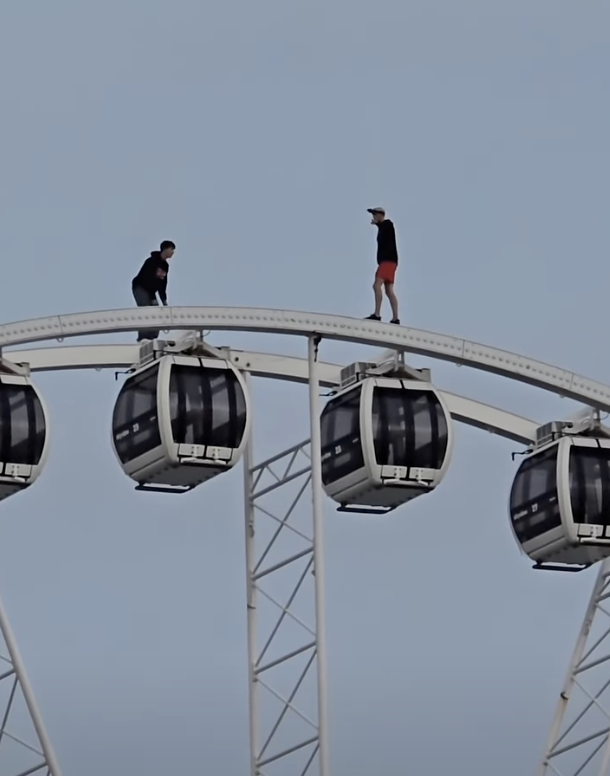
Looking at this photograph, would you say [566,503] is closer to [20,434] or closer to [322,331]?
[322,331]

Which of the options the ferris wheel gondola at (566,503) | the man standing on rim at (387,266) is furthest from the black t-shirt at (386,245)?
the ferris wheel gondola at (566,503)

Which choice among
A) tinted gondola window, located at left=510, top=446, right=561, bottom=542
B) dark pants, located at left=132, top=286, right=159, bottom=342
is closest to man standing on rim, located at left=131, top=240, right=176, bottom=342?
dark pants, located at left=132, top=286, right=159, bottom=342

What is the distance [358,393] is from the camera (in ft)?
179

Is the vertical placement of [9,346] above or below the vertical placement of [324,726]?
above

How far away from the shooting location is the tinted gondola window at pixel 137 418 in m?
53.3

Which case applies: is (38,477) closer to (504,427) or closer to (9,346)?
(9,346)

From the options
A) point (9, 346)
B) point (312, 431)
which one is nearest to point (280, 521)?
point (312, 431)

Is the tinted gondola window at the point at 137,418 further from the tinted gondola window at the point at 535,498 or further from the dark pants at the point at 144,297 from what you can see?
the tinted gondola window at the point at 535,498

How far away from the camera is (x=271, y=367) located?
2174 inches

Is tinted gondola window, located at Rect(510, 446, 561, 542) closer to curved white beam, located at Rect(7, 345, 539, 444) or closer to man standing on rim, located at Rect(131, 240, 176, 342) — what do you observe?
curved white beam, located at Rect(7, 345, 539, 444)

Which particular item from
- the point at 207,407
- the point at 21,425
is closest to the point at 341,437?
the point at 207,407

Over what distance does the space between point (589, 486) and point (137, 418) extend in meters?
7.54

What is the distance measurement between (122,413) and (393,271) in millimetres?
4892

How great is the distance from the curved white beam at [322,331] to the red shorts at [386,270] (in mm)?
1089
